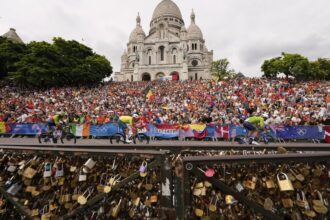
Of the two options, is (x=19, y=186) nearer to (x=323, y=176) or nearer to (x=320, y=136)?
(x=323, y=176)

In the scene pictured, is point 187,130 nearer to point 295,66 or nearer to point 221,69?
point 295,66

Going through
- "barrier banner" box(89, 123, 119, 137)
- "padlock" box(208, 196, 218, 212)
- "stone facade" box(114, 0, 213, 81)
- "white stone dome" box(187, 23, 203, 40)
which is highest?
"white stone dome" box(187, 23, 203, 40)

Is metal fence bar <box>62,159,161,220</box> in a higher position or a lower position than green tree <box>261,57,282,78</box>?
lower

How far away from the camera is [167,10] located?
81062mm

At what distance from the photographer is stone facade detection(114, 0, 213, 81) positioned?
6328 centimetres

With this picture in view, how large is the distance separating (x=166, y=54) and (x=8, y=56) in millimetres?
42569

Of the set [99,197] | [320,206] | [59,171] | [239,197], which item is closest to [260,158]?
[239,197]

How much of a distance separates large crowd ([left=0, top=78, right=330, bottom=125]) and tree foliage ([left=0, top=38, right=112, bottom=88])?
36.8ft

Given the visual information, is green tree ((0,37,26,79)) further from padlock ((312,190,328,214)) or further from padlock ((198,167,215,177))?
padlock ((312,190,328,214))

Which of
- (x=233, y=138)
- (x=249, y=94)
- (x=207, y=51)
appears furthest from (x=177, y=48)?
(x=233, y=138)

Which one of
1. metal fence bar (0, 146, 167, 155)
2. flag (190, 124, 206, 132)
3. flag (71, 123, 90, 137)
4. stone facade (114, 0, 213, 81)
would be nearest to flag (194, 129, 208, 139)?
flag (190, 124, 206, 132)

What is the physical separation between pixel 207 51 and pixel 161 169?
84160mm

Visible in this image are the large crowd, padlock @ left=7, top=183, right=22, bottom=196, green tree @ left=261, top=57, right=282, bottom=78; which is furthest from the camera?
green tree @ left=261, top=57, right=282, bottom=78

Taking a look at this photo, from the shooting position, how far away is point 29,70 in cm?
3406
